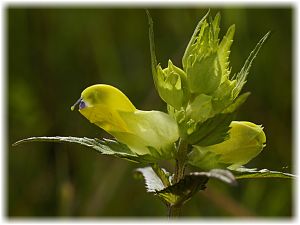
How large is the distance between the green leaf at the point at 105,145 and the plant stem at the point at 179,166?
0.10 ft

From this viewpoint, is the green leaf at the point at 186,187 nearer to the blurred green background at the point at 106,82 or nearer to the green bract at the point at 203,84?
the green bract at the point at 203,84

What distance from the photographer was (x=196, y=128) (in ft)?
→ 2.01

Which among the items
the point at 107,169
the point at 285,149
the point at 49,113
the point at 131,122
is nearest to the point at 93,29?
the point at 49,113

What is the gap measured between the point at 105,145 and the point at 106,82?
5.01 feet

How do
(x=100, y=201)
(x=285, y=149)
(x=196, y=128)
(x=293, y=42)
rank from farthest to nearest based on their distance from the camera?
1. (x=293, y=42)
2. (x=285, y=149)
3. (x=100, y=201)
4. (x=196, y=128)

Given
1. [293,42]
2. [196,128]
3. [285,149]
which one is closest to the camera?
[196,128]

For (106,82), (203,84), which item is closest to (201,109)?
(203,84)

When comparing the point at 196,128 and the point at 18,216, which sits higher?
the point at 196,128

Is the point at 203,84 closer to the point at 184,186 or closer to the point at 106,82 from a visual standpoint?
the point at 184,186

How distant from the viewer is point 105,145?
2.07ft

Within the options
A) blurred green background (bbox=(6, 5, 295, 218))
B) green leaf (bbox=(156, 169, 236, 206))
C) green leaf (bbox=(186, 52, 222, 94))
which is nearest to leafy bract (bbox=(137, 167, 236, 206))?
green leaf (bbox=(156, 169, 236, 206))

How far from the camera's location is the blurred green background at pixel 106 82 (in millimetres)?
1983

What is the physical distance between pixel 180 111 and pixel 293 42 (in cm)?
175

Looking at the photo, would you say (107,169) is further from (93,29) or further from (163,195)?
(163,195)
